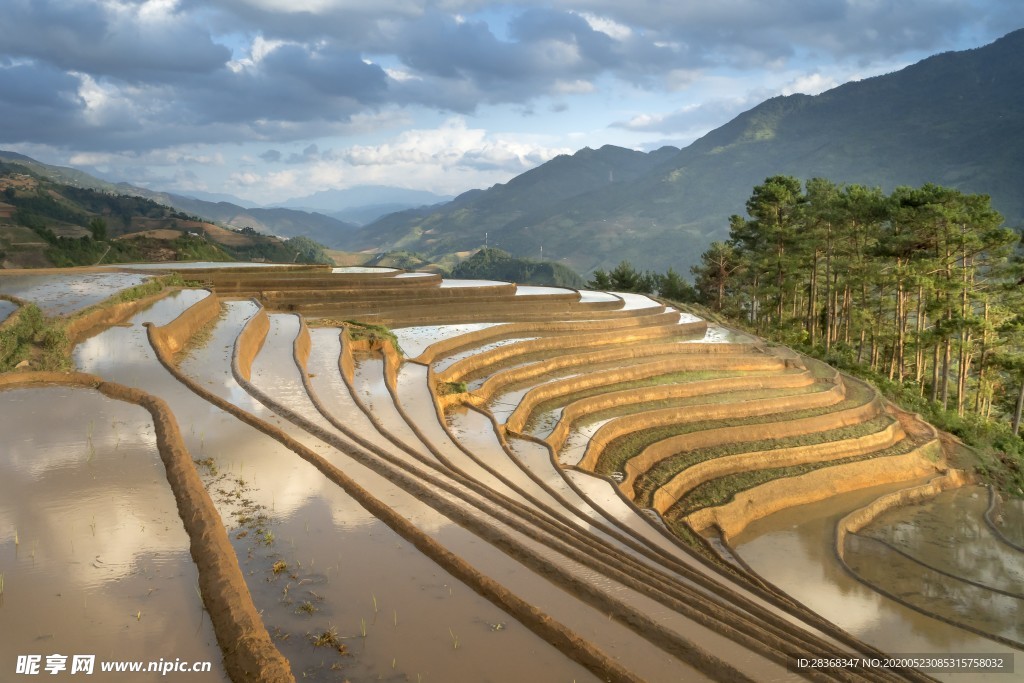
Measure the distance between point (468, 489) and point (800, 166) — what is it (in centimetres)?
17779

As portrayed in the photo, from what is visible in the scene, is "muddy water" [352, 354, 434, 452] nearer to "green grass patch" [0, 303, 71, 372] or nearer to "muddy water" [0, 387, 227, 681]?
"muddy water" [0, 387, 227, 681]

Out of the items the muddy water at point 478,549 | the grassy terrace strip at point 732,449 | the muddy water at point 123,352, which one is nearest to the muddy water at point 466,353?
the grassy terrace strip at point 732,449

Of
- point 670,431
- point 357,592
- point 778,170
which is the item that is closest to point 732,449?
point 670,431

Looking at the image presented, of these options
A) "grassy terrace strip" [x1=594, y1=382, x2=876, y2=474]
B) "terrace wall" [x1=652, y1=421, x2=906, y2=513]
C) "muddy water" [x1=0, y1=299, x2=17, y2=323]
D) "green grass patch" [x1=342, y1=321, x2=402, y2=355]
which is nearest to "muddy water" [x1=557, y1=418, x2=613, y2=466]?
"grassy terrace strip" [x1=594, y1=382, x2=876, y2=474]

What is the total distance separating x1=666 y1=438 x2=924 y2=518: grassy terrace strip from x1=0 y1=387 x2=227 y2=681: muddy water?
7.39 metres

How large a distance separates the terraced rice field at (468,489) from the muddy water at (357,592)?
0.02m

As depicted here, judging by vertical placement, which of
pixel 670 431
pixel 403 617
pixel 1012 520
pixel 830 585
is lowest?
pixel 1012 520

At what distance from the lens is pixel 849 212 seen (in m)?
23.2

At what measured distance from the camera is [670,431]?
12617 millimetres

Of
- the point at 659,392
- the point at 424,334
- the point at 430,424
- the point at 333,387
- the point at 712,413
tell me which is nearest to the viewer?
the point at 430,424

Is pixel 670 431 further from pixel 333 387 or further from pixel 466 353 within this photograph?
pixel 333 387

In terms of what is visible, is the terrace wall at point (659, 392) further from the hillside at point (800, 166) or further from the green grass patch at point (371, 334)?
the hillside at point (800, 166)

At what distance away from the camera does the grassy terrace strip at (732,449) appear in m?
10.4

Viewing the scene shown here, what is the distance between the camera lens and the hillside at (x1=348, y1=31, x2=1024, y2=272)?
123 metres
